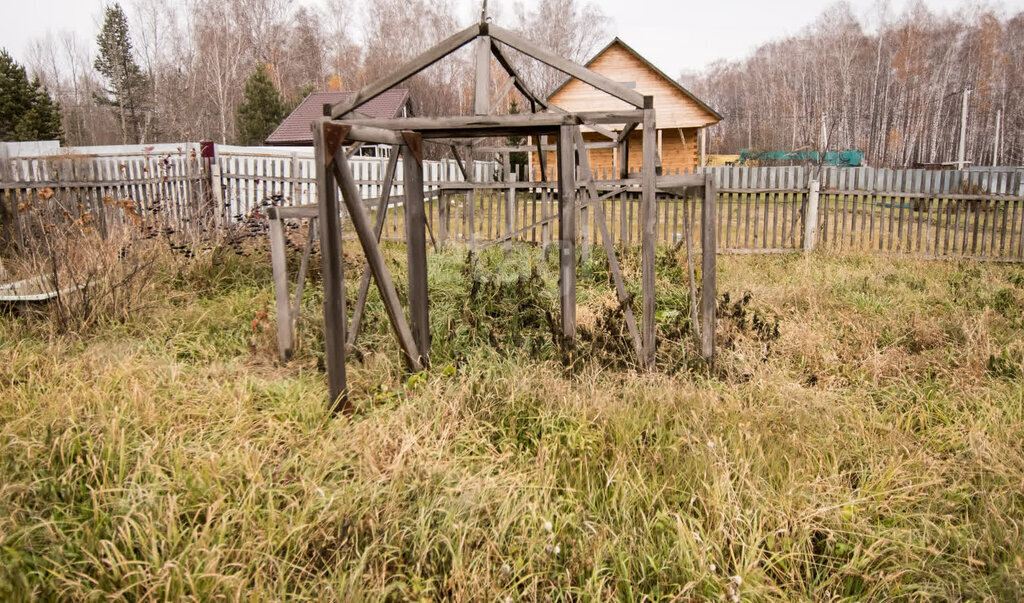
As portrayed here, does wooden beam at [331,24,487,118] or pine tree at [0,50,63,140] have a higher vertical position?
pine tree at [0,50,63,140]

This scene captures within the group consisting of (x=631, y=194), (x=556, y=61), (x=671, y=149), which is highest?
(x=671, y=149)

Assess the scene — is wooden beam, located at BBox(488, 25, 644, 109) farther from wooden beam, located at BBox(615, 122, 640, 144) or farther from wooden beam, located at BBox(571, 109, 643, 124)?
wooden beam, located at BBox(615, 122, 640, 144)

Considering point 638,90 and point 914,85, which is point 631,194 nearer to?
point 638,90

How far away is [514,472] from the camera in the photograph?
9.84 ft

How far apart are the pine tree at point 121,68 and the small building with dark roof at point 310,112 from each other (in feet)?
42.1

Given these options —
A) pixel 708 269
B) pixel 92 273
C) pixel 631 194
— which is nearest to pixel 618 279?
pixel 708 269

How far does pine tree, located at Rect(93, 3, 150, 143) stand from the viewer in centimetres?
4038

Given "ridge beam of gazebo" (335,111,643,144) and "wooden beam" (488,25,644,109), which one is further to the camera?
"wooden beam" (488,25,644,109)

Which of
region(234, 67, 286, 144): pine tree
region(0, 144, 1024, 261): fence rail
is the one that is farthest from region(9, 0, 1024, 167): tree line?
region(0, 144, 1024, 261): fence rail

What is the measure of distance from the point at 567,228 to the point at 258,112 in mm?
35148

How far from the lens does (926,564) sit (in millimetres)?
2553

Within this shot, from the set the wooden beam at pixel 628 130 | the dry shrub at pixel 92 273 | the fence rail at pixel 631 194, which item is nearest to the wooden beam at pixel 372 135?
the wooden beam at pixel 628 130

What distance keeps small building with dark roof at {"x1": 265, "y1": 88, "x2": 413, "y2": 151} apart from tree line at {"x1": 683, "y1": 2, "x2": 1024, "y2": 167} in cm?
2352

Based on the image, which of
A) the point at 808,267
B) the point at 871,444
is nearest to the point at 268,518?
the point at 871,444
